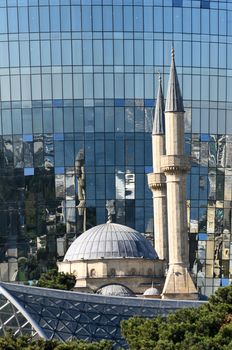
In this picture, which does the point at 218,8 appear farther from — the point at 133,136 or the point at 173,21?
the point at 133,136

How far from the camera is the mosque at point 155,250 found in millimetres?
104312

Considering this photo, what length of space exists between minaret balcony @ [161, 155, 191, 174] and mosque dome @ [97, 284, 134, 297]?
8381 mm

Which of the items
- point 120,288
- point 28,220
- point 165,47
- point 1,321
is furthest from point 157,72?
point 1,321

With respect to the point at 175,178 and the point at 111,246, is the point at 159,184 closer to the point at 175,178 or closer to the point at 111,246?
the point at 111,246

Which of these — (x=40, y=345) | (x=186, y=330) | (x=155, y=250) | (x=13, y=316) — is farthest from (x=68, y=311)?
(x=155, y=250)

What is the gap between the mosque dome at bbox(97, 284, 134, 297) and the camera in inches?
4075

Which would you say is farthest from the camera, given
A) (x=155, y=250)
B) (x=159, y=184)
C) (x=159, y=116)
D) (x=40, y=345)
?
(x=159, y=116)

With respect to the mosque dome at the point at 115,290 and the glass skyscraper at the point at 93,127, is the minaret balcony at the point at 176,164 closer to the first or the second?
the mosque dome at the point at 115,290

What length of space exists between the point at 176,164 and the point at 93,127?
18135 millimetres

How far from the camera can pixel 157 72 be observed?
4877 inches

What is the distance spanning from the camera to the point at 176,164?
106m

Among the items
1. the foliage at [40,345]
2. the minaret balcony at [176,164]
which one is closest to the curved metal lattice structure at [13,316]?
the foliage at [40,345]

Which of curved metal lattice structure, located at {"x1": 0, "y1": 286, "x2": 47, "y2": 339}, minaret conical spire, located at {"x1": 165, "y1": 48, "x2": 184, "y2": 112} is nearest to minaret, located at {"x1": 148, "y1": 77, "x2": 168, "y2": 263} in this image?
minaret conical spire, located at {"x1": 165, "y1": 48, "x2": 184, "y2": 112}

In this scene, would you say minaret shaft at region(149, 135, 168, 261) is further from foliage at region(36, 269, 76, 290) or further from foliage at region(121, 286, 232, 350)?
foliage at region(121, 286, 232, 350)
